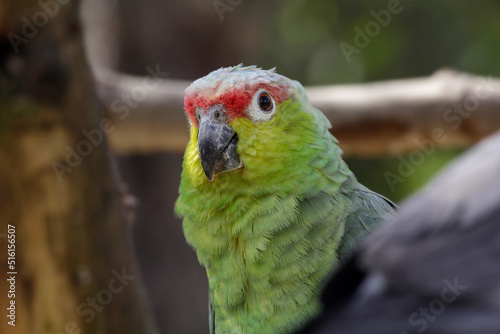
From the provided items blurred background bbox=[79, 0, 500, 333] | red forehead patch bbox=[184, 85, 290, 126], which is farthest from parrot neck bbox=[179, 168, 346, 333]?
blurred background bbox=[79, 0, 500, 333]

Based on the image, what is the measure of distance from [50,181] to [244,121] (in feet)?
2.37

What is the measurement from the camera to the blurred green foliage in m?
4.52

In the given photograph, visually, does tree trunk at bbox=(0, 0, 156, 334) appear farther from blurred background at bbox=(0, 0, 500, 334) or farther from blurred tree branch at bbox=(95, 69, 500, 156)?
blurred tree branch at bbox=(95, 69, 500, 156)

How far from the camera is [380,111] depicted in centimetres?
225

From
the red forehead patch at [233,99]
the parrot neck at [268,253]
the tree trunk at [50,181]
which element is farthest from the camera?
the tree trunk at [50,181]

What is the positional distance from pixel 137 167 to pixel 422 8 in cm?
293

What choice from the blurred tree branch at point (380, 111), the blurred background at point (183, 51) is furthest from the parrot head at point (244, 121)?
the blurred background at point (183, 51)

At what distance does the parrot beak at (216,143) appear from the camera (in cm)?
126

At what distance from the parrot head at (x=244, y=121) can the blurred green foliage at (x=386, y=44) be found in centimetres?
296

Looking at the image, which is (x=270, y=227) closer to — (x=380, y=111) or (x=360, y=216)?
(x=360, y=216)

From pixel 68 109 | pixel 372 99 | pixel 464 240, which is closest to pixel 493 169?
pixel 464 240

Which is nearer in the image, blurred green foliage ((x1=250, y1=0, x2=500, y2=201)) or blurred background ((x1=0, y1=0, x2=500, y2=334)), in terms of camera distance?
blurred background ((x1=0, y1=0, x2=500, y2=334))

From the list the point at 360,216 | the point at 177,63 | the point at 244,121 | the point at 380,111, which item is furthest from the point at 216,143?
the point at 177,63

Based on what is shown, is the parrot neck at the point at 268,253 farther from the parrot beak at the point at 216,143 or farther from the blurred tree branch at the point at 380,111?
the blurred tree branch at the point at 380,111
